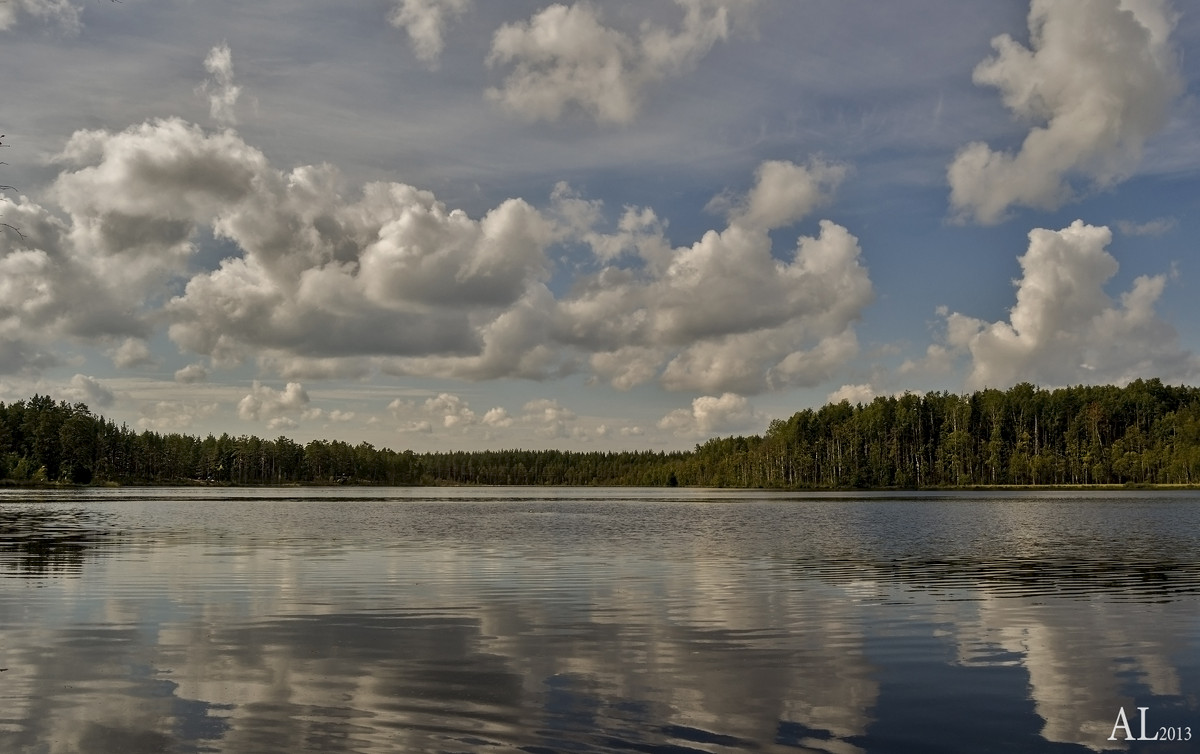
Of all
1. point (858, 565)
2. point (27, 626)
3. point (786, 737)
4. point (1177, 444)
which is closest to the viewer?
point (786, 737)

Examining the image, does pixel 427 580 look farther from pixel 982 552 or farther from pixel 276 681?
pixel 982 552

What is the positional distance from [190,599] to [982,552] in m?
36.6

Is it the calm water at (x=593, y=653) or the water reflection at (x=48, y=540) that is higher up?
the calm water at (x=593, y=653)

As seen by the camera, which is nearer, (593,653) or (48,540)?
(593,653)

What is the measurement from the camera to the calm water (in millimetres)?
13992

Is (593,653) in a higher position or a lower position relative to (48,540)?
higher

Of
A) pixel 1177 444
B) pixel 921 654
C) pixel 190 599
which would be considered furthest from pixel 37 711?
pixel 1177 444

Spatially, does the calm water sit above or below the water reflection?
above

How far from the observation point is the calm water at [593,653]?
13992mm

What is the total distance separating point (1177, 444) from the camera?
648ft

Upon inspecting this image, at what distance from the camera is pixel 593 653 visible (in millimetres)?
19969

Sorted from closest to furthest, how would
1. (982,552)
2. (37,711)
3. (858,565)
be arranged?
(37,711)
(858,565)
(982,552)

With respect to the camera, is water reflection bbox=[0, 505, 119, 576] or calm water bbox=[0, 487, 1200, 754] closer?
calm water bbox=[0, 487, 1200, 754]

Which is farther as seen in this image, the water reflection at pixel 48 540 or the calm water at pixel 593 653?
the water reflection at pixel 48 540
